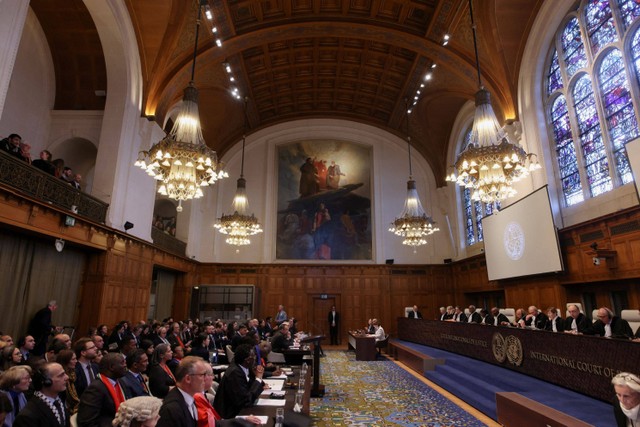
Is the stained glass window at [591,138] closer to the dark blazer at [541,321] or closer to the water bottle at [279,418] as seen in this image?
the dark blazer at [541,321]

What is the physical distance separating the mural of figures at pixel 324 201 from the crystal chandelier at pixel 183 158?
11.1 meters

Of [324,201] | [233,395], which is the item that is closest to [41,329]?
[233,395]

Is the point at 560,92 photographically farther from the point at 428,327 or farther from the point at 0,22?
the point at 0,22

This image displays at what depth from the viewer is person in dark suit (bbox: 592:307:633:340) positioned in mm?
5695

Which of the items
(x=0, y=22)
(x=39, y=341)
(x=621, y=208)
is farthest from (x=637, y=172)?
(x=39, y=341)

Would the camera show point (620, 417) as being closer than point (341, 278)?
Yes

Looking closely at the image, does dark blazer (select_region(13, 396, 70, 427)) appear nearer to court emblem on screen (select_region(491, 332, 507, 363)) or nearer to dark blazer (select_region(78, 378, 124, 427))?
dark blazer (select_region(78, 378, 124, 427))

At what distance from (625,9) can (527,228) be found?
547 cm

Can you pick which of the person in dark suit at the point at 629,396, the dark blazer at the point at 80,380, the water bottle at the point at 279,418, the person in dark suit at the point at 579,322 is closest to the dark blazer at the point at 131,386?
the dark blazer at the point at 80,380

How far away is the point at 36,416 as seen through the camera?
8.29ft

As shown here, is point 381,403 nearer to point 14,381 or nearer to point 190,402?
point 190,402

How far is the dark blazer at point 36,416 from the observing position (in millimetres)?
2467

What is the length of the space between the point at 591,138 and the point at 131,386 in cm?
1072

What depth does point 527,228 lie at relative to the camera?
1049cm
